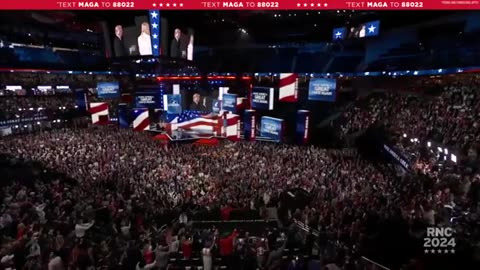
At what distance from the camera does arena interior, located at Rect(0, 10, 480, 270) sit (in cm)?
722

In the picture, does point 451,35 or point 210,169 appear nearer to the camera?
point 210,169

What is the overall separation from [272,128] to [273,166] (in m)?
4.32

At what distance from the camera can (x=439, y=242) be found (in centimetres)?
596

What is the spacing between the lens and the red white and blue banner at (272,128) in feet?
64.4

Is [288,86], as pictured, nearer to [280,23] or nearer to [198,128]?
[198,128]

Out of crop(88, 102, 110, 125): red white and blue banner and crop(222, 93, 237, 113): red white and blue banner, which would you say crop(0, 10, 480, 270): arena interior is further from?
crop(222, 93, 237, 113): red white and blue banner

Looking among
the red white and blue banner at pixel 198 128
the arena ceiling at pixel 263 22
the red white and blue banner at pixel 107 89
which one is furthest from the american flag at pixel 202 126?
the arena ceiling at pixel 263 22

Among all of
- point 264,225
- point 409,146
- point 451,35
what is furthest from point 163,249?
point 451,35

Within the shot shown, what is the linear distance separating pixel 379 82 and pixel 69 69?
3528 centimetres

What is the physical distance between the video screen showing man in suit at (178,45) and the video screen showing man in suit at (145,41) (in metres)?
1.69

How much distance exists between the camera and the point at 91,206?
9648 mm

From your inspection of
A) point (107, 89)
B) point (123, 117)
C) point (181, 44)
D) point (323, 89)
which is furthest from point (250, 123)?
point (107, 89)

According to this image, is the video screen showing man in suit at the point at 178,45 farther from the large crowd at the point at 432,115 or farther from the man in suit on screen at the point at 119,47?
the large crowd at the point at 432,115

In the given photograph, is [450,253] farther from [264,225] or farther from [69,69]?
[69,69]
